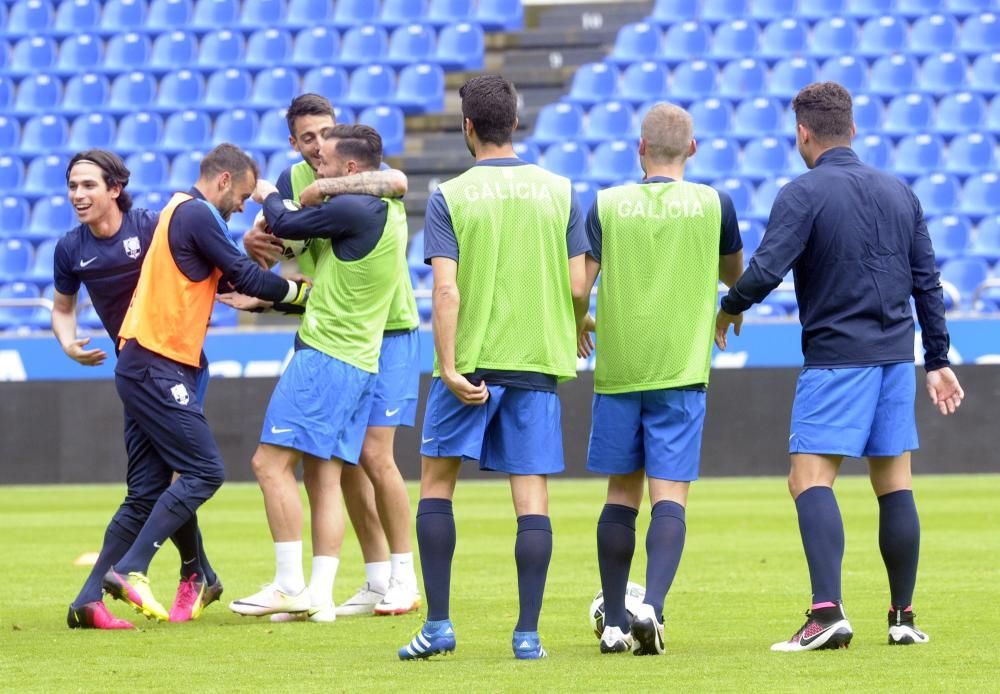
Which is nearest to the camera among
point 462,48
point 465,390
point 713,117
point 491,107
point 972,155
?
point 465,390

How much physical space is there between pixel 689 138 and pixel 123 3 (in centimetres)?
1961

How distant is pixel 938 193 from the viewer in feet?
63.5

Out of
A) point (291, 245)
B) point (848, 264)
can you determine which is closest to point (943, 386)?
point (848, 264)

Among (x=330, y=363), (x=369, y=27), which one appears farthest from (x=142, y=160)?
(x=330, y=363)

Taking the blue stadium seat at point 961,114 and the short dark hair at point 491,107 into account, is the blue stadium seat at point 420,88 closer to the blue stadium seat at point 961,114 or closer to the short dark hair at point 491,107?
the blue stadium seat at point 961,114

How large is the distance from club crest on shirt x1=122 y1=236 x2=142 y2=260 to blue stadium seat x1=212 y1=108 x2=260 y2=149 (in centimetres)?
1439

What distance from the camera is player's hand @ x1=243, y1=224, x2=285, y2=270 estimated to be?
7.36 meters

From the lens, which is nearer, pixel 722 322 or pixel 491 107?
pixel 491 107

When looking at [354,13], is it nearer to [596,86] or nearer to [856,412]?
[596,86]

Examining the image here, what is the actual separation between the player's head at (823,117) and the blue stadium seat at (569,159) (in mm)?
14281

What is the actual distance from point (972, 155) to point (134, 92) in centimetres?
1133

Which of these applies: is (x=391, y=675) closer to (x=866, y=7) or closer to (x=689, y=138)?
(x=689, y=138)

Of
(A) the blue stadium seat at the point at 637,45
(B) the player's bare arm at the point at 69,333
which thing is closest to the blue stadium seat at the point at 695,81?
(A) the blue stadium seat at the point at 637,45

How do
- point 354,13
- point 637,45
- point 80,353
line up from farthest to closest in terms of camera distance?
point 354,13, point 637,45, point 80,353
